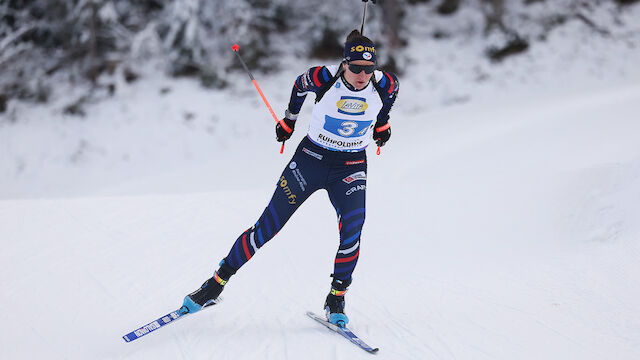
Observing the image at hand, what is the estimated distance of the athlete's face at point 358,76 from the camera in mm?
3125

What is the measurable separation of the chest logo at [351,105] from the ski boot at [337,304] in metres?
1.25

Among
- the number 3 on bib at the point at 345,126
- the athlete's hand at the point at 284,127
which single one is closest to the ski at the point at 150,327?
the athlete's hand at the point at 284,127

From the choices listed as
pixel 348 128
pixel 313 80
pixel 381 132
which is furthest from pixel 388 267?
pixel 313 80

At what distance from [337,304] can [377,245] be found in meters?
1.76

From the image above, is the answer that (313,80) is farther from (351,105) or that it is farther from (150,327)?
(150,327)

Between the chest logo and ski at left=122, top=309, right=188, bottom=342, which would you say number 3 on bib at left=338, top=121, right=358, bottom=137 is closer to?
A: the chest logo

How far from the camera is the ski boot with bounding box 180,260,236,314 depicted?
3.42 meters

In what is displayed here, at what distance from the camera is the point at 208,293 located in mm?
3438

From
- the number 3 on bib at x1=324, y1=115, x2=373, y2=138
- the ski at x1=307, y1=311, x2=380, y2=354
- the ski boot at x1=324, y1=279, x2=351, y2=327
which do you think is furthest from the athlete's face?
the ski at x1=307, y1=311, x2=380, y2=354

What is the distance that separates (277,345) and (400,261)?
1.92 m

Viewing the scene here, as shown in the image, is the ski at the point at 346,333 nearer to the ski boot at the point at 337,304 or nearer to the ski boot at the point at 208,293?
the ski boot at the point at 337,304

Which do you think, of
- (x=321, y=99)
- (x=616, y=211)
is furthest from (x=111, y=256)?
(x=616, y=211)

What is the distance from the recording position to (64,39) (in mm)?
11477

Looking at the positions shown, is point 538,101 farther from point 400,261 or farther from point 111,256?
point 111,256
